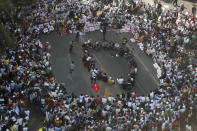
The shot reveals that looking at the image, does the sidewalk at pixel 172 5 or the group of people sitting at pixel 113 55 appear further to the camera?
the sidewalk at pixel 172 5

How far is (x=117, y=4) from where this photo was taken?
40.9 m

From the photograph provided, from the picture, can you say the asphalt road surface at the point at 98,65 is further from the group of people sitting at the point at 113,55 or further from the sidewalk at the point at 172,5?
the sidewalk at the point at 172,5

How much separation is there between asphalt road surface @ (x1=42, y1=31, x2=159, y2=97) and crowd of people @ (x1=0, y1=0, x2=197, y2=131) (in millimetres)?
1057

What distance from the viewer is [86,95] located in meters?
25.7

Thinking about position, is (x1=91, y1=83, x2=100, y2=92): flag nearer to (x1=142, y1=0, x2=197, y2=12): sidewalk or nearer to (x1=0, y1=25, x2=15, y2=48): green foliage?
(x1=0, y1=25, x2=15, y2=48): green foliage

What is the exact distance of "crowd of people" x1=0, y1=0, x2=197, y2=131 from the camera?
77.1 feet

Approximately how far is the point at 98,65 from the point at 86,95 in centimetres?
615

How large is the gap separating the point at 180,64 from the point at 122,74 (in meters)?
6.45

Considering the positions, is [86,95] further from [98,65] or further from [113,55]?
[113,55]

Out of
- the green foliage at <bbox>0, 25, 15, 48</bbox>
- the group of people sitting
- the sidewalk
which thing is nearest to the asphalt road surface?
the group of people sitting

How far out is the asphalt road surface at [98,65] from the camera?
28.5 m

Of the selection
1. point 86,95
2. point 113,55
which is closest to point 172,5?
point 113,55

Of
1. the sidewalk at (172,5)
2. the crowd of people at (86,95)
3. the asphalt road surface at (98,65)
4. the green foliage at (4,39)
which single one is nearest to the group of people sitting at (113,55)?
the asphalt road surface at (98,65)

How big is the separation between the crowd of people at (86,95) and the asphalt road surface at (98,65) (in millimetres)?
1057
